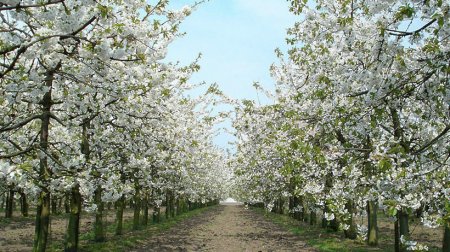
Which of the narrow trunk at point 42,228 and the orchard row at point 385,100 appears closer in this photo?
the orchard row at point 385,100

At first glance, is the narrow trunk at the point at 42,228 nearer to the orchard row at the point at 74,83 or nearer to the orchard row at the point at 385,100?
the orchard row at the point at 74,83

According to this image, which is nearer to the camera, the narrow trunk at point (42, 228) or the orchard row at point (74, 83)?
the orchard row at point (74, 83)

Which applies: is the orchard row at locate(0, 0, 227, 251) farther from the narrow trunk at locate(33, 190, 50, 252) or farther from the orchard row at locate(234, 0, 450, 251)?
the orchard row at locate(234, 0, 450, 251)

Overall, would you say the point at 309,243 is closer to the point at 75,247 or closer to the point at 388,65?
the point at 75,247

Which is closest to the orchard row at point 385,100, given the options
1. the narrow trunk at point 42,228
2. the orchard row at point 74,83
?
the orchard row at point 74,83

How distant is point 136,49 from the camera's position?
9758 millimetres

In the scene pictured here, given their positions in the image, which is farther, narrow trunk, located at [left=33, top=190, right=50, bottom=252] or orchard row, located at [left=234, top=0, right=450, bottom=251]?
narrow trunk, located at [left=33, top=190, right=50, bottom=252]

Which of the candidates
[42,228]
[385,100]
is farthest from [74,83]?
[385,100]

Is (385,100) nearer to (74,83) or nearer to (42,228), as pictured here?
(74,83)

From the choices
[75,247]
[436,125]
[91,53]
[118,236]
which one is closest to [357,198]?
[436,125]

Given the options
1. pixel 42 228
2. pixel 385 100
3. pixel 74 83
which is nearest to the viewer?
pixel 385 100

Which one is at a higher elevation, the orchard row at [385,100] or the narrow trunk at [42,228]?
the orchard row at [385,100]

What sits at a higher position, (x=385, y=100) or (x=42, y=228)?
(x=385, y=100)

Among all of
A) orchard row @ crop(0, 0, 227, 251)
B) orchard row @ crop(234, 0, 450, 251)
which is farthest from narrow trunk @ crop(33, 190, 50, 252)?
orchard row @ crop(234, 0, 450, 251)
